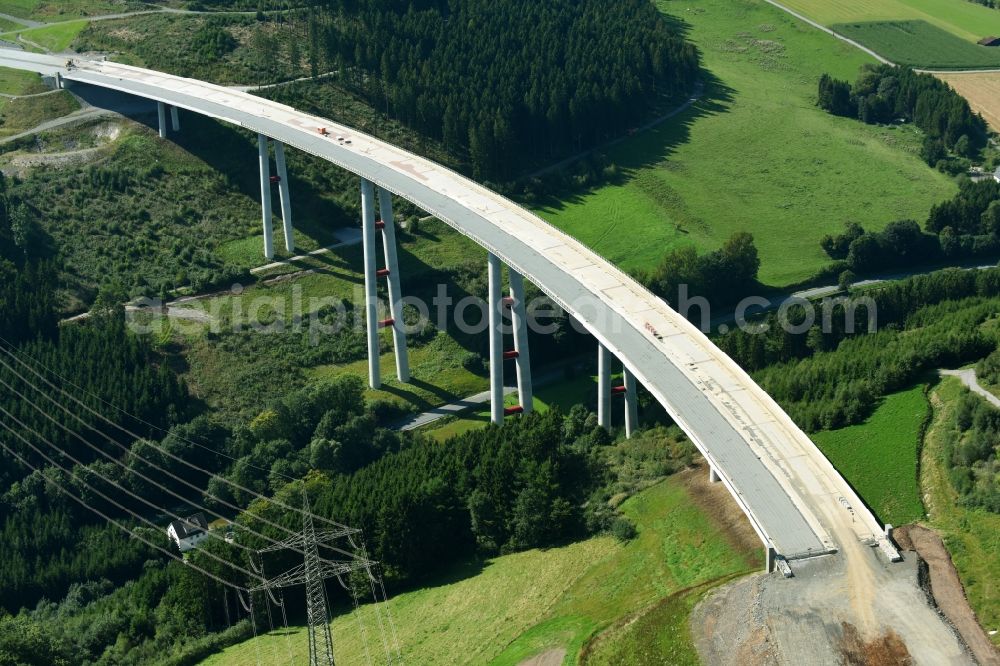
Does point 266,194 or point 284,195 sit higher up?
point 266,194

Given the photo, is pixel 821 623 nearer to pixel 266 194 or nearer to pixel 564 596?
pixel 564 596

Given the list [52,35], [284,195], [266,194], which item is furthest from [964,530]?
[52,35]

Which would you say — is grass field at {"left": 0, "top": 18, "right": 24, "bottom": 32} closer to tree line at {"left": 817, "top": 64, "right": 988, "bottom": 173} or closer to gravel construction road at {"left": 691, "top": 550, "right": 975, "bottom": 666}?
tree line at {"left": 817, "top": 64, "right": 988, "bottom": 173}

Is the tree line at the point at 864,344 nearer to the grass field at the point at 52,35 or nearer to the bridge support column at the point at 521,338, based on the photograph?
the bridge support column at the point at 521,338

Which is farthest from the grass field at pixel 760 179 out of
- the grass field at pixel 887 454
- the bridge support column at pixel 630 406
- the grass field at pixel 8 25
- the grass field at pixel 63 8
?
the grass field at pixel 8 25

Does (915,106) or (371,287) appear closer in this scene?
(371,287)

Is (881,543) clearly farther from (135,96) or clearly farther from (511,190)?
(135,96)
